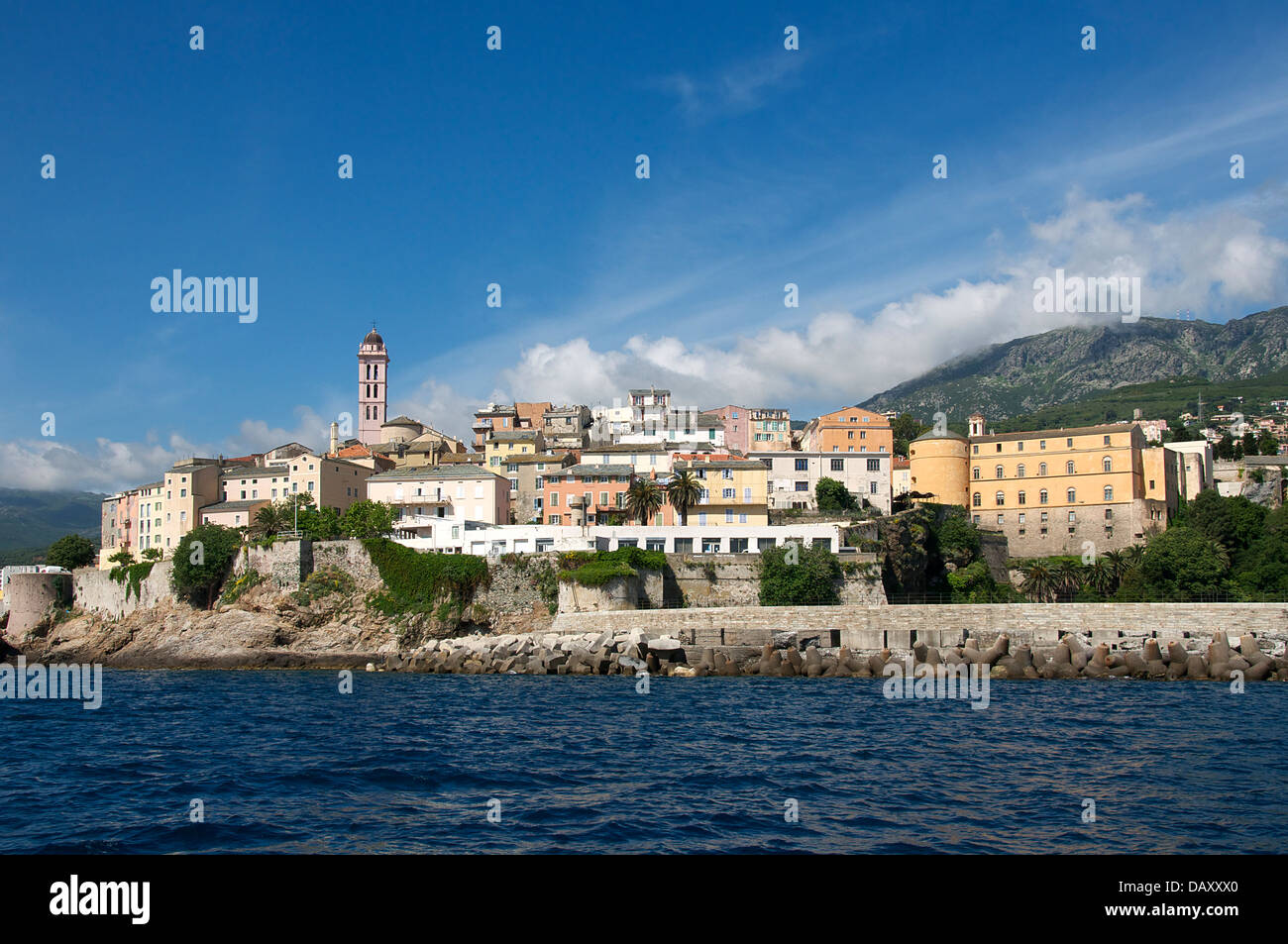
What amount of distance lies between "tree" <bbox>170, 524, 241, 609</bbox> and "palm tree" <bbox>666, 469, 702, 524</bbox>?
1120 inches

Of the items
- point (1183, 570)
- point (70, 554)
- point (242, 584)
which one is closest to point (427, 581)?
point (242, 584)

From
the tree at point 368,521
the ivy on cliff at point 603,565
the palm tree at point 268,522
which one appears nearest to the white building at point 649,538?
the ivy on cliff at point 603,565

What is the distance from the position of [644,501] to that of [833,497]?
18.4 m

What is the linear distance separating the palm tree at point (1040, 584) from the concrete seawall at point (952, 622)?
2224 centimetres

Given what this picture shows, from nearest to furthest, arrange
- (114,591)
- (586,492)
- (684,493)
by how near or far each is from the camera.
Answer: (684,493) → (114,591) → (586,492)

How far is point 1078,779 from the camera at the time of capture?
19.7 metres

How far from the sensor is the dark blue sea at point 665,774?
15445 millimetres

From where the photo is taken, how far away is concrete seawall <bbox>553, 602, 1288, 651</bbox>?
4062 centimetres

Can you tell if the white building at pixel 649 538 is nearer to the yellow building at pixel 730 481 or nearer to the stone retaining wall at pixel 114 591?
the yellow building at pixel 730 481

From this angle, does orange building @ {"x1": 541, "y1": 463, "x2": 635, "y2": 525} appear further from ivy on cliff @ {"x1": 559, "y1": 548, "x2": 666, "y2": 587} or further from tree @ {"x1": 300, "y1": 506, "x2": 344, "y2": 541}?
ivy on cliff @ {"x1": 559, "y1": 548, "x2": 666, "y2": 587}

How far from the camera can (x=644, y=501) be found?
65.6m

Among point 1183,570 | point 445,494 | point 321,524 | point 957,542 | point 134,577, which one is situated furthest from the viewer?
point 445,494

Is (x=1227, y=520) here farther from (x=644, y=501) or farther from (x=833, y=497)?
(x=644, y=501)

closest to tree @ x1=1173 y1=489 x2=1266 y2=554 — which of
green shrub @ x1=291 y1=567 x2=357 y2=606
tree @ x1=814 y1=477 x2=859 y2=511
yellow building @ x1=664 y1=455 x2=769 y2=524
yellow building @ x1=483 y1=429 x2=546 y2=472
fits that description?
tree @ x1=814 y1=477 x2=859 y2=511
